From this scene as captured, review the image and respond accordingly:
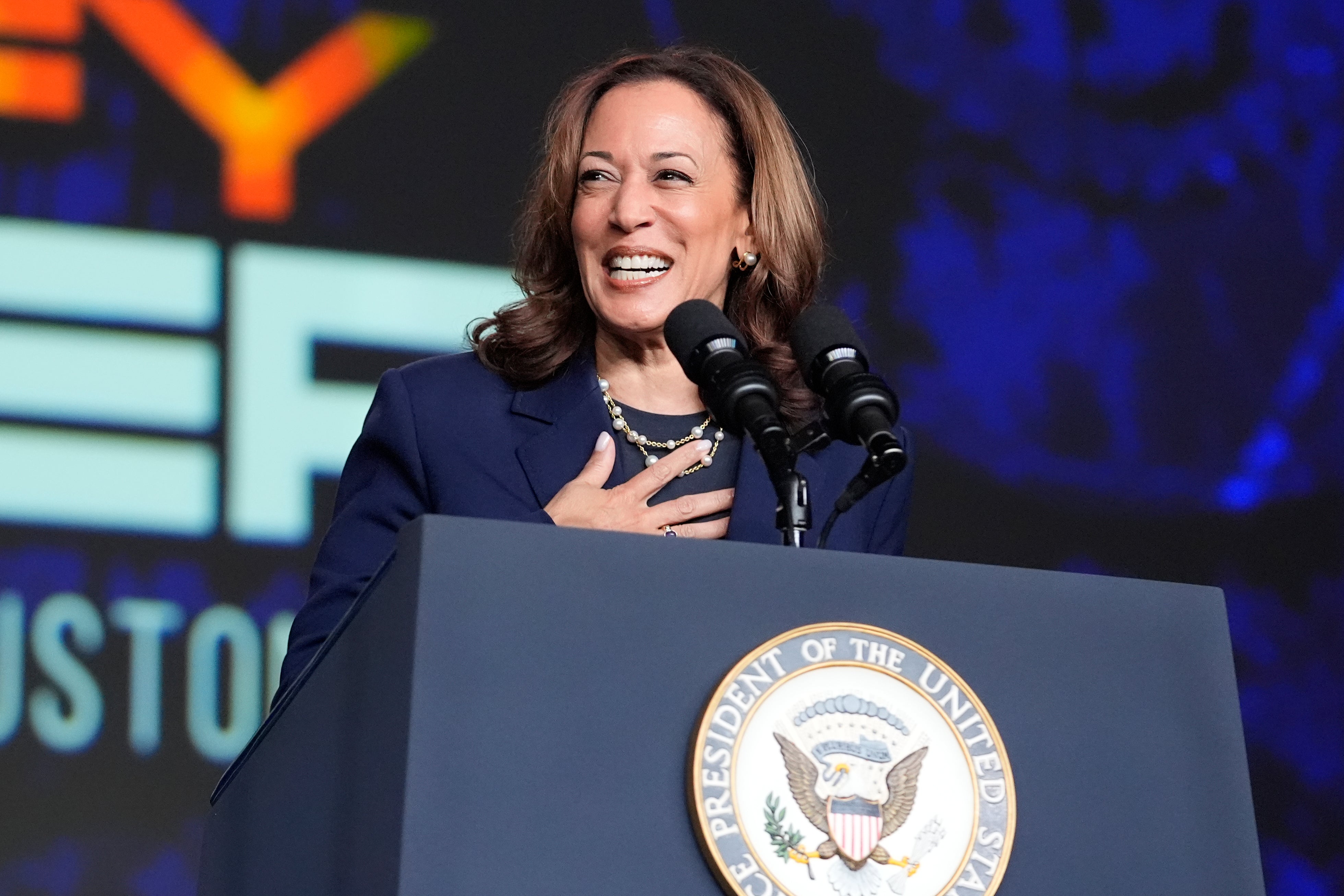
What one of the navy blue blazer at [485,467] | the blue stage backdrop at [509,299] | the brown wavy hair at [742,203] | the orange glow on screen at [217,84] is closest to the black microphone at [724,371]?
the navy blue blazer at [485,467]

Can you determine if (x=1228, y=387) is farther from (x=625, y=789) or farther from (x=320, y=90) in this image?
(x=625, y=789)

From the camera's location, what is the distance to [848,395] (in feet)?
4.27

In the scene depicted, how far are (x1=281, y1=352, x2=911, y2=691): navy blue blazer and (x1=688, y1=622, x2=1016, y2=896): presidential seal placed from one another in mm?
670

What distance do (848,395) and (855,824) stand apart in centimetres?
35

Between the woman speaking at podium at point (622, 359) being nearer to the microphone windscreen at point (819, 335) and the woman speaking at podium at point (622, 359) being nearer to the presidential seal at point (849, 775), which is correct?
the microphone windscreen at point (819, 335)

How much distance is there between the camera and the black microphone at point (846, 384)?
126 cm

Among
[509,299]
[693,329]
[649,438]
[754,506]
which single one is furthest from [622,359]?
[509,299]

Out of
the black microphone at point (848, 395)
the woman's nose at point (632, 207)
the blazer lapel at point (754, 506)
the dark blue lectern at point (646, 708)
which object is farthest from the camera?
the woman's nose at point (632, 207)

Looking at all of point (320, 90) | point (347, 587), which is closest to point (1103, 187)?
point (320, 90)

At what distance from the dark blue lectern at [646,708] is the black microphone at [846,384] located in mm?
126

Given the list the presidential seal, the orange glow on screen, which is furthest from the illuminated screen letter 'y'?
the presidential seal

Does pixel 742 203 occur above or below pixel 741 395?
above

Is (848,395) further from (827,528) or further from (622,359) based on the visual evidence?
(622,359)

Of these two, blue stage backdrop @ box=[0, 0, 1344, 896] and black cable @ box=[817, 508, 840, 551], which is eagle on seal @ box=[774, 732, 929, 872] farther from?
blue stage backdrop @ box=[0, 0, 1344, 896]
